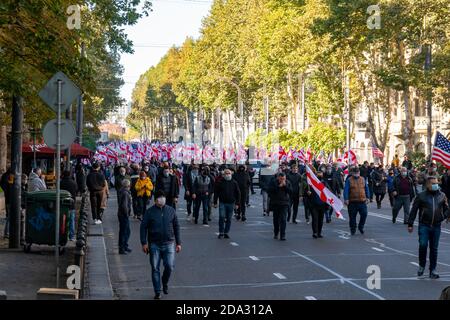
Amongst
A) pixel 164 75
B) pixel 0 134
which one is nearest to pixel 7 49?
pixel 0 134

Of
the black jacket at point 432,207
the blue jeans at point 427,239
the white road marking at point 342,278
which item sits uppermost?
the black jacket at point 432,207

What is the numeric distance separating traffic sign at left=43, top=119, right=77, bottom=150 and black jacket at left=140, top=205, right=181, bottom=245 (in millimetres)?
1517

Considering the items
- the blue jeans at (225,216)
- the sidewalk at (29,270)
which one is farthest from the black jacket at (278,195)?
the sidewalk at (29,270)

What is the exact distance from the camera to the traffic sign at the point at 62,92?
14.6m

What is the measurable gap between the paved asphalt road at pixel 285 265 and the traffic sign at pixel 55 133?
2271 mm

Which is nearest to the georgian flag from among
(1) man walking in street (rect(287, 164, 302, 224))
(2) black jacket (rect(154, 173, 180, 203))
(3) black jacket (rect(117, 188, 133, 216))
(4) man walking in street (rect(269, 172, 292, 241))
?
(4) man walking in street (rect(269, 172, 292, 241))

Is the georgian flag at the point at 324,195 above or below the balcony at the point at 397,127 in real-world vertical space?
below

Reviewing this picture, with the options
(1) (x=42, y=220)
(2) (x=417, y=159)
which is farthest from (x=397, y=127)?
(1) (x=42, y=220)

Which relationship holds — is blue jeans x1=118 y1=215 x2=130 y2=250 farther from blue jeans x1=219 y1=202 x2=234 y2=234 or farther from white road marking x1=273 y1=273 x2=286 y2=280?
white road marking x1=273 y1=273 x2=286 y2=280

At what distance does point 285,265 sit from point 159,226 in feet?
13.9

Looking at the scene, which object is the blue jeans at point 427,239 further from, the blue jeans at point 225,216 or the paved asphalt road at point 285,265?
the blue jeans at point 225,216

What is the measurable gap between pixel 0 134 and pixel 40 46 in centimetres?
2007

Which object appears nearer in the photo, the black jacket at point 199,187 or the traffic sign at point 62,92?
the traffic sign at point 62,92

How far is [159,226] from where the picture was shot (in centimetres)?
1476
